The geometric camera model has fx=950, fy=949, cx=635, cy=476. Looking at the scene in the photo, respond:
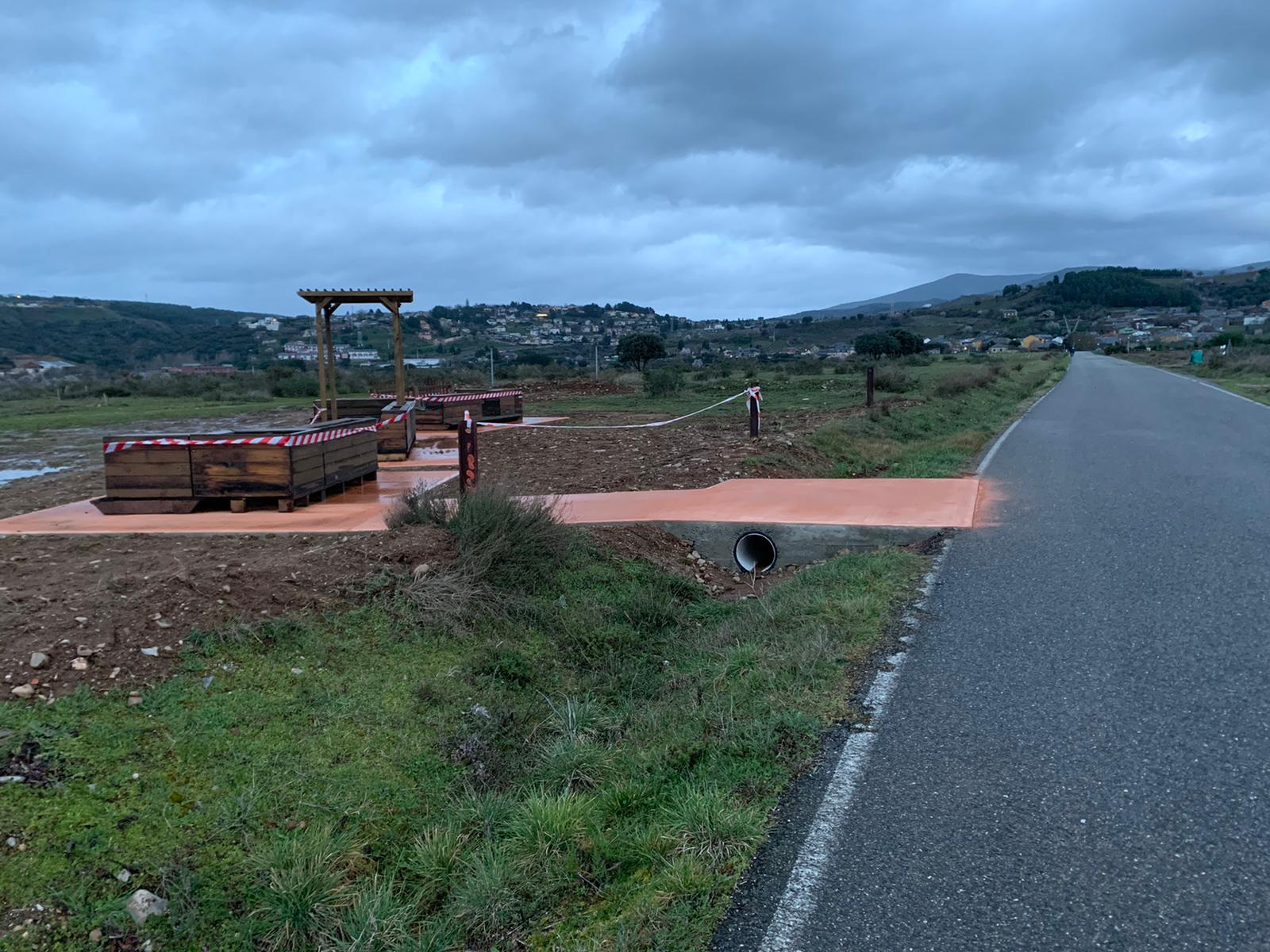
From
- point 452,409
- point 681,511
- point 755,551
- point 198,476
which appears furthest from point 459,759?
point 452,409

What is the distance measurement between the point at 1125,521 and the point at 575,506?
17.7 ft

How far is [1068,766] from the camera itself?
3910 mm

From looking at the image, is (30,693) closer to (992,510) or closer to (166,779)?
(166,779)

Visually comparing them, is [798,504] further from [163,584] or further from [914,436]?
[914,436]

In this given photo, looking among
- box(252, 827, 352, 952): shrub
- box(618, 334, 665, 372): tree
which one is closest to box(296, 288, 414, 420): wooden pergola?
box(252, 827, 352, 952): shrub

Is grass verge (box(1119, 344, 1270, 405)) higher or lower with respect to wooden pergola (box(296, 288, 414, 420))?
lower

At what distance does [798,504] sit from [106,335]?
8658 centimetres

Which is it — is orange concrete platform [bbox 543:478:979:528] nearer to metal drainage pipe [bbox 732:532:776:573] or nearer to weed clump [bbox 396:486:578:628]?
metal drainage pipe [bbox 732:532:776:573]

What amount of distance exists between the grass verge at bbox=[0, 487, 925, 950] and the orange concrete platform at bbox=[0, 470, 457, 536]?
2.83 m

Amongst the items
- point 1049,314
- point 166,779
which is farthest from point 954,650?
point 1049,314

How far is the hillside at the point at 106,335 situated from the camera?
248 feet

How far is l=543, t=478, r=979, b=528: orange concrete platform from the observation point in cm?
916

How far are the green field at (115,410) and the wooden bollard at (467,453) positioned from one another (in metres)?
16.9

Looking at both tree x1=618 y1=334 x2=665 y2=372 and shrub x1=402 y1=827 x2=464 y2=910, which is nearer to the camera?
shrub x1=402 y1=827 x2=464 y2=910
